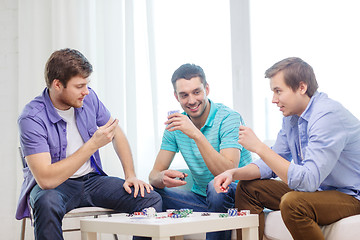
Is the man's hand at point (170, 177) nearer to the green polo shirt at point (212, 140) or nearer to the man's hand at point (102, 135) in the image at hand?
the green polo shirt at point (212, 140)

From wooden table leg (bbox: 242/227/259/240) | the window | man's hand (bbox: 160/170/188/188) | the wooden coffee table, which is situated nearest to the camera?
the wooden coffee table

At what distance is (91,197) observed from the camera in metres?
2.45

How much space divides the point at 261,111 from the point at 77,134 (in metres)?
1.47

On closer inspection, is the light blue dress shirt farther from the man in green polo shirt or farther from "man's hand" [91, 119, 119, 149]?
"man's hand" [91, 119, 119, 149]

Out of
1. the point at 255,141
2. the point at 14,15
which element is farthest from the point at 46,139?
the point at 14,15

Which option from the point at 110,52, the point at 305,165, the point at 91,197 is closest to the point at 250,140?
the point at 305,165

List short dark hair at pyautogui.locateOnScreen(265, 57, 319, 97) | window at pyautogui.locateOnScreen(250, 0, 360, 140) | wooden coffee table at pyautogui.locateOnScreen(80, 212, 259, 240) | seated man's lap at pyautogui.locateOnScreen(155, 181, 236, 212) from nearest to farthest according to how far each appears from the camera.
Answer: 1. wooden coffee table at pyautogui.locateOnScreen(80, 212, 259, 240)
2. short dark hair at pyautogui.locateOnScreen(265, 57, 319, 97)
3. seated man's lap at pyautogui.locateOnScreen(155, 181, 236, 212)
4. window at pyautogui.locateOnScreen(250, 0, 360, 140)

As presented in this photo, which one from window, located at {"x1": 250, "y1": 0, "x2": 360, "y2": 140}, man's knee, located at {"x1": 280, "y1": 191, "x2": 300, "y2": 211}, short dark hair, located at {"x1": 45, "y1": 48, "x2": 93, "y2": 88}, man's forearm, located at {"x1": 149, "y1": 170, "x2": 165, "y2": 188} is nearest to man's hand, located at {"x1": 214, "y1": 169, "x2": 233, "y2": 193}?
man's knee, located at {"x1": 280, "y1": 191, "x2": 300, "y2": 211}

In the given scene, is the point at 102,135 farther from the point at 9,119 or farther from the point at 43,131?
the point at 9,119

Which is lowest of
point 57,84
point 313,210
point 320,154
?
point 313,210

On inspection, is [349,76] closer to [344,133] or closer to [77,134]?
[344,133]

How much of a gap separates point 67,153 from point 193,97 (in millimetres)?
706

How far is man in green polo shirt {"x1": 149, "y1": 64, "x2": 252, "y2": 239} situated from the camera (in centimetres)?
249

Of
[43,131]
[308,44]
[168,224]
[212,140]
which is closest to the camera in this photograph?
[168,224]
